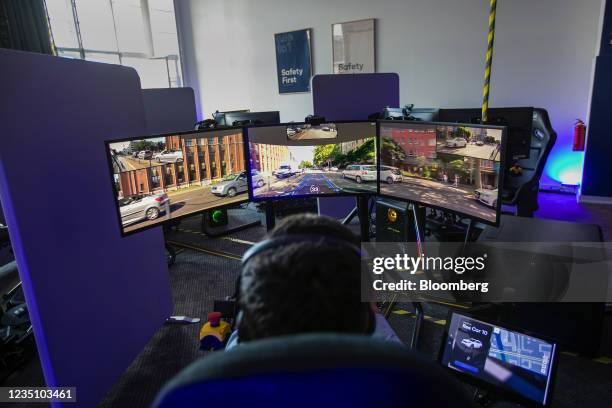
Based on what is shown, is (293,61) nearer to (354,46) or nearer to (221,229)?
(354,46)

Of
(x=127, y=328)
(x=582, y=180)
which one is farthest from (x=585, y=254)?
(x=582, y=180)

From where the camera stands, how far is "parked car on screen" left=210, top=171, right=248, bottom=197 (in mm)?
2123

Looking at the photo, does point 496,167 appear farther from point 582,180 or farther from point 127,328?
point 582,180

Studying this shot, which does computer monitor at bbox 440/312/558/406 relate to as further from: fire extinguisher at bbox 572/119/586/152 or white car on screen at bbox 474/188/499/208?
fire extinguisher at bbox 572/119/586/152

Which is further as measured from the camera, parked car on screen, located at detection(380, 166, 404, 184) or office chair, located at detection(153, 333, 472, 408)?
parked car on screen, located at detection(380, 166, 404, 184)

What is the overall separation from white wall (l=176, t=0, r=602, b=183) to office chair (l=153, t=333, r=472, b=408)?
537 cm

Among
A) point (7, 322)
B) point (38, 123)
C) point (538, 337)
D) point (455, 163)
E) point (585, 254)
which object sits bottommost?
point (7, 322)

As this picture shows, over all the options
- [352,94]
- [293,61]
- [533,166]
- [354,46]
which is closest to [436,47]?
[354,46]

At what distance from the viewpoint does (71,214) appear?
176cm

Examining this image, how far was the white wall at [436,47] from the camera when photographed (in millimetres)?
4641

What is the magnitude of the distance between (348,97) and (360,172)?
1105mm

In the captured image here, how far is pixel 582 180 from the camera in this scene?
4676 mm

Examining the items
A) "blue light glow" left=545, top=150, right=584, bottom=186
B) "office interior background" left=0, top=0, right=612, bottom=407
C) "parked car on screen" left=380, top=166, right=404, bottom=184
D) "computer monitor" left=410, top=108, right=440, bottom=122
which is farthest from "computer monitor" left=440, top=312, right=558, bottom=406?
"blue light glow" left=545, top=150, right=584, bottom=186

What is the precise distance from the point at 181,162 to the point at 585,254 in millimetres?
1889
